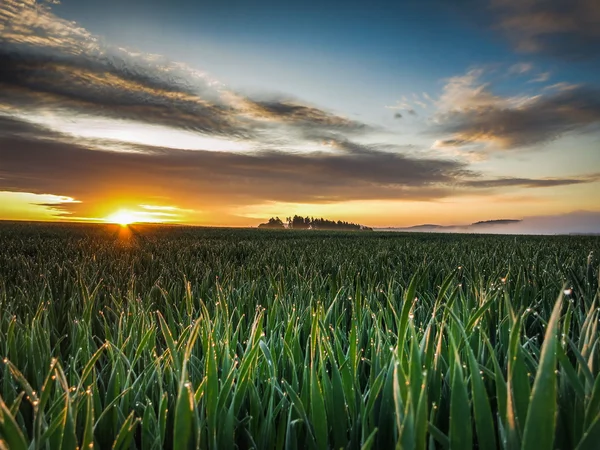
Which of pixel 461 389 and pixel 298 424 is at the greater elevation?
pixel 461 389

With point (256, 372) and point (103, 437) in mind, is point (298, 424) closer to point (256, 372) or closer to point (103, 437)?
point (256, 372)

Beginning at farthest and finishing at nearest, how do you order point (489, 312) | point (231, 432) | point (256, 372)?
1. point (489, 312)
2. point (256, 372)
3. point (231, 432)

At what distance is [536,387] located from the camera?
581 millimetres

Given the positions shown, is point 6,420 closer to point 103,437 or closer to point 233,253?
point 103,437

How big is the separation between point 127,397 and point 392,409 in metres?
0.67

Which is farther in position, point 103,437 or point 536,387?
point 103,437

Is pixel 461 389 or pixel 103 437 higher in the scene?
pixel 461 389

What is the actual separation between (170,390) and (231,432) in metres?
0.31

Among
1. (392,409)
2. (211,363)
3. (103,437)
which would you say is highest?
(211,363)

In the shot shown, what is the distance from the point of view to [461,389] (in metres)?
0.69

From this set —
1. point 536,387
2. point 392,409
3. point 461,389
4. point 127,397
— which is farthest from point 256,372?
point 536,387

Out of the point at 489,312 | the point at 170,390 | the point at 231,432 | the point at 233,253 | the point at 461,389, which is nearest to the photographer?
the point at 461,389

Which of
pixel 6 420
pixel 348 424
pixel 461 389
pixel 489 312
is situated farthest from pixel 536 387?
pixel 489 312

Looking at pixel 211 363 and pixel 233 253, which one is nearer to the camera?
pixel 211 363
